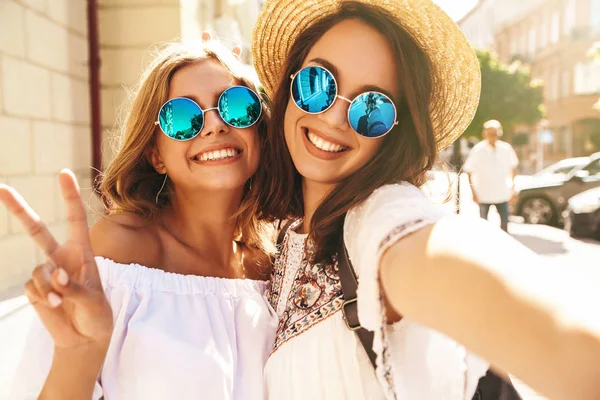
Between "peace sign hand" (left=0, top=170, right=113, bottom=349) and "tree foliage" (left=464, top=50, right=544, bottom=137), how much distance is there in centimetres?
2439

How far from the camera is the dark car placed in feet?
35.3

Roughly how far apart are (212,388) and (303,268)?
1.48 ft

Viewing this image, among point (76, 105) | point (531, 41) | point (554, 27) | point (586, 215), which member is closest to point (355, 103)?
point (76, 105)

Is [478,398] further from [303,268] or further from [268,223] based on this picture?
[268,223]

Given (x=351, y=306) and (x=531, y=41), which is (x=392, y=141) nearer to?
(x=351, y=306)

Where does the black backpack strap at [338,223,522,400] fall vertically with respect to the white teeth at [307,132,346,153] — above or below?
below

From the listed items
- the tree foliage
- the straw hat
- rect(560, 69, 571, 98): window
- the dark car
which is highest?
rect(560, 69, 571, 98): window

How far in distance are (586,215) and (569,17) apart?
3253 centimetres

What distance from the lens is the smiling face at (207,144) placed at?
1917 mm

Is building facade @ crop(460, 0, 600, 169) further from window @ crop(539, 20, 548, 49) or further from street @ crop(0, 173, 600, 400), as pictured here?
street @ crop(0, 173, 600, 400)

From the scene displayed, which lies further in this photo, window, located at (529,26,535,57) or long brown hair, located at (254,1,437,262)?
window, located at (529,26,535,57)

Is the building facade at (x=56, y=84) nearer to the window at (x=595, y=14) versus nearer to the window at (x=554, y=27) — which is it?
the window at (x=595, y=14)

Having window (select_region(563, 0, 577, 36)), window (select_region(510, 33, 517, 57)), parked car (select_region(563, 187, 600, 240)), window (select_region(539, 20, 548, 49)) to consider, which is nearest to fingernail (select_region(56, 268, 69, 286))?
parked car (select_region(563, 187, 600, 240))

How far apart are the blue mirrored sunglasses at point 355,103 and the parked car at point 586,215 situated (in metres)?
8.86
